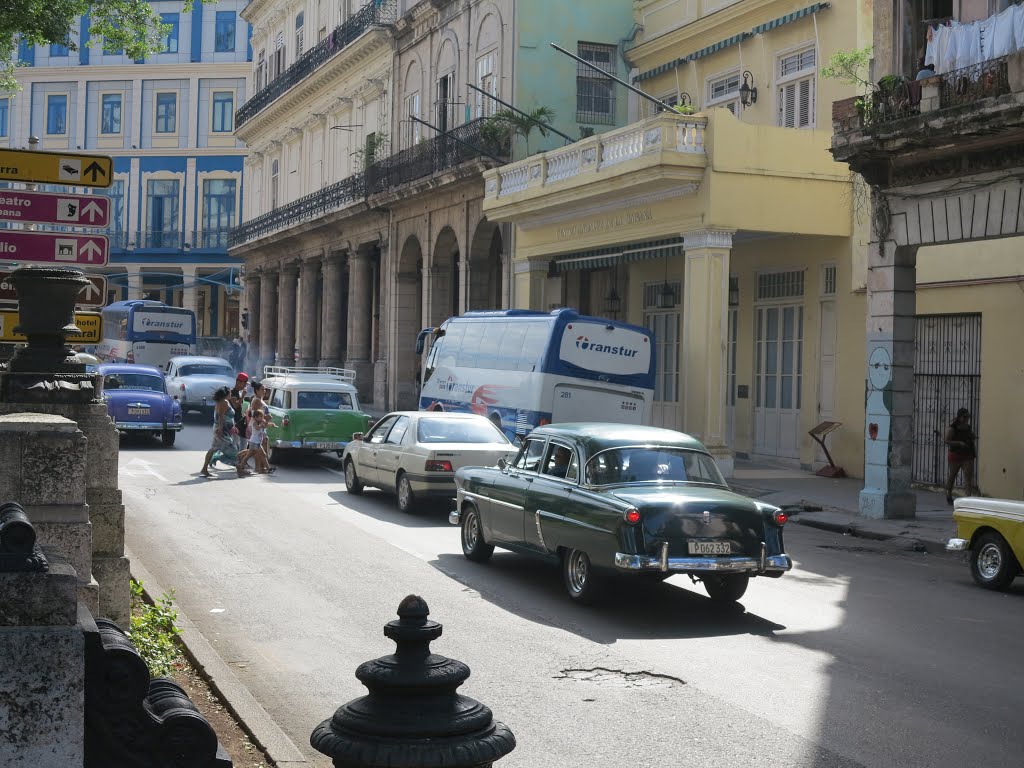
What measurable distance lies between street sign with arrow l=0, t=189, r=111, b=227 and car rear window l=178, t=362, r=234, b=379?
2769 cm

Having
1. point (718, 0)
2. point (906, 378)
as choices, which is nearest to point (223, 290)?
point (718, 0)

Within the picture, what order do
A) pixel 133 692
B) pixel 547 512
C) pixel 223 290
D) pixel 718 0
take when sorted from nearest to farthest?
pixel 133 692, pixel 547 512, pixel 718 0, pixel 223 290

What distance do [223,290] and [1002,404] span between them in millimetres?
59741

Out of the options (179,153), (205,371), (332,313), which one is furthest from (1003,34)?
(179,153)

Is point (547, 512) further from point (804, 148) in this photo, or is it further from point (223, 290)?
point (223, 290)

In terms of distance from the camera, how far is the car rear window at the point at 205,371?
1486 inches

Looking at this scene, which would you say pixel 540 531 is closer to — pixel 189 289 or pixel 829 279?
pixel 829 279

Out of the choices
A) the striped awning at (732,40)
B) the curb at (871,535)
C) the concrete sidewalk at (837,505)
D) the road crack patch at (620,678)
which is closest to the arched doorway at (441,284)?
the striped awning at (732,40)

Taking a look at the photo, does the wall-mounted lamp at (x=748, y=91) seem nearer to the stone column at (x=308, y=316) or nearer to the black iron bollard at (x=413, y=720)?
the black iron bollard at (x=413, y=720)

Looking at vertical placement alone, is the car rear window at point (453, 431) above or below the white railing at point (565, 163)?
below

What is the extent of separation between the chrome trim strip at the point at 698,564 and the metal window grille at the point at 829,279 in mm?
15805

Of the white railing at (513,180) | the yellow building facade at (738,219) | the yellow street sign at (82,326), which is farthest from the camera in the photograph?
the white railing at (513,180)

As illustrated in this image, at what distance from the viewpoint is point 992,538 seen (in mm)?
13164

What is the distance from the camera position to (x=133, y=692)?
3848 mm
